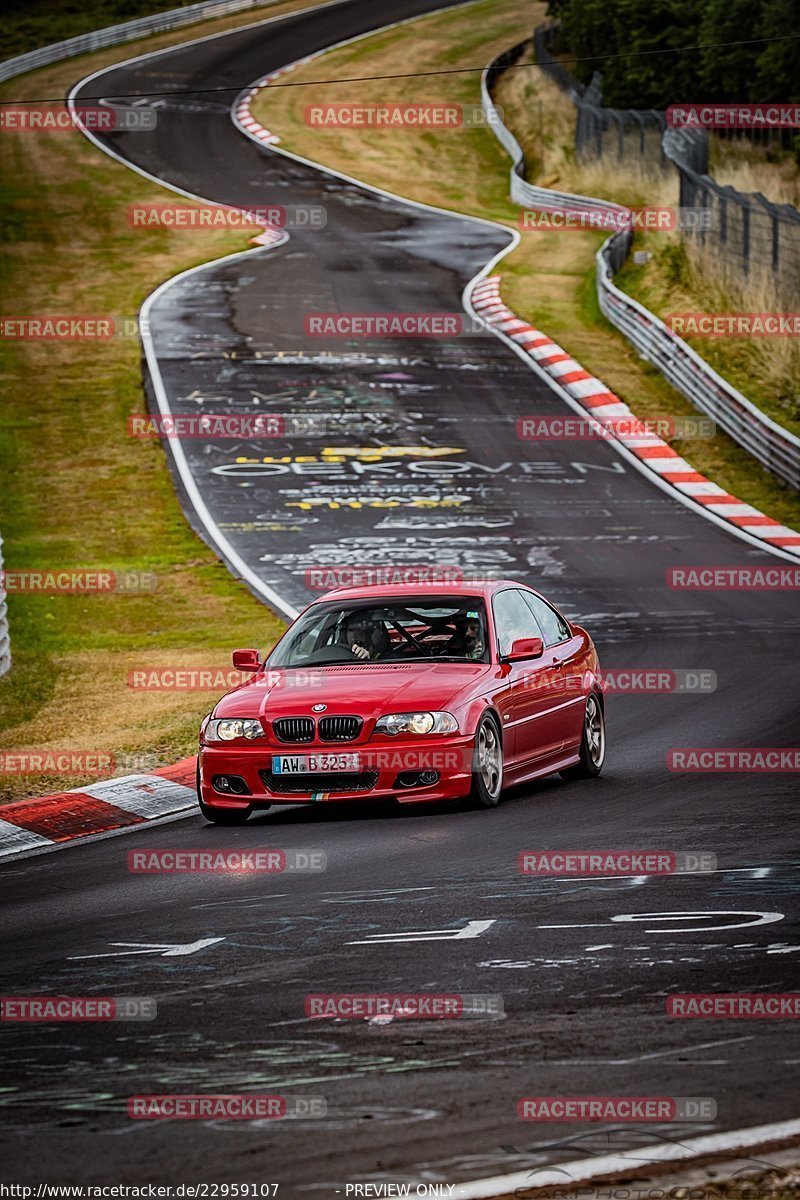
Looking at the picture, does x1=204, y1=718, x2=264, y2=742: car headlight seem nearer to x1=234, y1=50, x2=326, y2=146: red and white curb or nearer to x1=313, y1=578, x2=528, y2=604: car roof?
x1=313, y1=578, x2=528, y2=604: car roof

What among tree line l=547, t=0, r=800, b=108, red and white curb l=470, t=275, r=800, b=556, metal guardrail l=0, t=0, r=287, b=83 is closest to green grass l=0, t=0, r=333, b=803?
red and white curb l=470, t=275, r=800, b=556

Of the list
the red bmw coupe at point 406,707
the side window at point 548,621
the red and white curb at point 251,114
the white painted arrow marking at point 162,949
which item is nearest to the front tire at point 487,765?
the red bmw coupe at point 406,707

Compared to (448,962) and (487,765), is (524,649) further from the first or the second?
(448,962)

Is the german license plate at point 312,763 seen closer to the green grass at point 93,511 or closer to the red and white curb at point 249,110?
the green grass at point 93,511

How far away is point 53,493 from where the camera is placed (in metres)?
27.7

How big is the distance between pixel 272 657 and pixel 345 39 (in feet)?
216

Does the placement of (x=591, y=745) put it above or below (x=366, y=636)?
below

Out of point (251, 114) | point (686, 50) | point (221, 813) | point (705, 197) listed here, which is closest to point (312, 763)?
point (221, 813)

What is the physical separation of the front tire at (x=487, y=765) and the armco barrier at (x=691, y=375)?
636 inches

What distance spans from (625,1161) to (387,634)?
24.7 ft

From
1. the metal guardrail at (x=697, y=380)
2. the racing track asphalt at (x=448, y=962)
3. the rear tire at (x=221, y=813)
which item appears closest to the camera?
the racing track asphalt at (x=448, y=962)

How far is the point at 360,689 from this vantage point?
11422mm

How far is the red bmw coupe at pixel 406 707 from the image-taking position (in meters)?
11.1

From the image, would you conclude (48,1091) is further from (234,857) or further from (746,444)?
(746,444)
